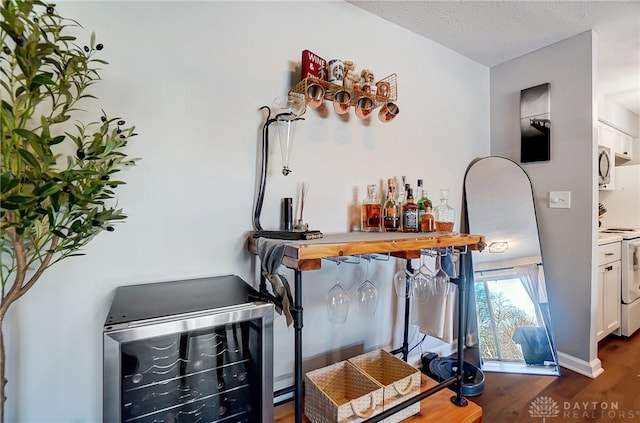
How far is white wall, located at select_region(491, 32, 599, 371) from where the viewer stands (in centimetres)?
205

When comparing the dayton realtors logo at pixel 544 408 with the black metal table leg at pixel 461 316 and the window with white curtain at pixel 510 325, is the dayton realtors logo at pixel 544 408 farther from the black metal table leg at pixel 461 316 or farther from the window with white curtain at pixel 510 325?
the black metal table leg at pixel 461 316

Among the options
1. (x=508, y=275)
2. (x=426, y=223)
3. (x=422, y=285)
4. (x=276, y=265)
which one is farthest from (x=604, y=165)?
(x=276, y=265)

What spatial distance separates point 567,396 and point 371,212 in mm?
1636

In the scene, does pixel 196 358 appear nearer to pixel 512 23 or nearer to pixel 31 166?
pixel 31 166

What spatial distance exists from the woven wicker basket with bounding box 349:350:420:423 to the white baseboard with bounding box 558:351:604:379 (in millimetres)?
1448

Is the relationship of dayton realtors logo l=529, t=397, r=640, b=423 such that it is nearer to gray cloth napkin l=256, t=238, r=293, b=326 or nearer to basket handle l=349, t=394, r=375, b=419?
basket handle l=349, t=394, r=375, b=419

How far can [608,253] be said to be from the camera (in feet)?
7.92

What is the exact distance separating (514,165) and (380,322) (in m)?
1.62

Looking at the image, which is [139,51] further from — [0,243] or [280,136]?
[0,243]

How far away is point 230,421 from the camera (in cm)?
95

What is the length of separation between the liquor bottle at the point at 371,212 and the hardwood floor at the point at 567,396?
1.18 m

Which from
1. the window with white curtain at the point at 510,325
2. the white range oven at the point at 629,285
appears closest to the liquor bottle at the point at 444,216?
the window with white curtain at the point at 510,325

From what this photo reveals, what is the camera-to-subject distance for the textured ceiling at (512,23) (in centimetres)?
180

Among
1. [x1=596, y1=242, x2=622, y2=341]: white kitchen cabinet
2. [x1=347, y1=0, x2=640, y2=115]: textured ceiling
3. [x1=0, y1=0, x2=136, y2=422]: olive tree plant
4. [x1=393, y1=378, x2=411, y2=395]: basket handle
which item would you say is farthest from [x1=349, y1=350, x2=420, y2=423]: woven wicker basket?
[x1=347, y1=0, x2=640, y2=115]: textured ceiling
